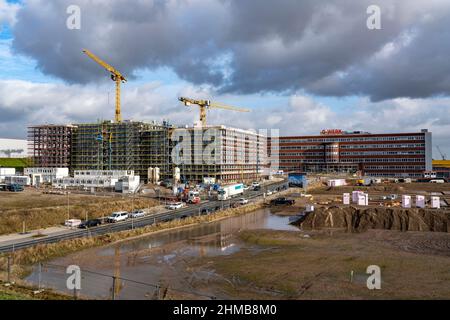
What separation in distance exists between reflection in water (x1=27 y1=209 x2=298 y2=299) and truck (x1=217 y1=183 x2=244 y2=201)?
21.6 m

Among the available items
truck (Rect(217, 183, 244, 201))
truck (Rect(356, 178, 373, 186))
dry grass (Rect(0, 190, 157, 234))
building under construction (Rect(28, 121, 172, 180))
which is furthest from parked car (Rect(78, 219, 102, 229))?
truck (Rect(356, 178, 373, 186))

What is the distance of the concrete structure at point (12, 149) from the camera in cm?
18426

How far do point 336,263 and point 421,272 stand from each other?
643 centimetres

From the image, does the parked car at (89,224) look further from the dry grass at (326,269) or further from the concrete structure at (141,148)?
the concrete structure at (141,148)

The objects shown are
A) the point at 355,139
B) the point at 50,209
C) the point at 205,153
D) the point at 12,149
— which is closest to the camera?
the point at 50,209

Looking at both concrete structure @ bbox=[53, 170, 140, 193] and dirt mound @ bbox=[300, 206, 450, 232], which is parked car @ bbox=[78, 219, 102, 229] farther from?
concrete structure @ bbox=[53, 170, 140, 193]

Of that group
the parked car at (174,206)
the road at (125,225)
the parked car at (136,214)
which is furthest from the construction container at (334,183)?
the parked car at (136,214)

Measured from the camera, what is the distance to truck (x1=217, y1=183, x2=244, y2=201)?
249ft

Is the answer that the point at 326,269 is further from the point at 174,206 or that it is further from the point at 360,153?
the point at 360,153

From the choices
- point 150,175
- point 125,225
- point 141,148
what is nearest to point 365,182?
point 150,175

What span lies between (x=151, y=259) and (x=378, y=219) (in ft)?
108

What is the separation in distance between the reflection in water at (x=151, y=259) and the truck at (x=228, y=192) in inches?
849

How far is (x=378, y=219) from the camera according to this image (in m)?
52.2
